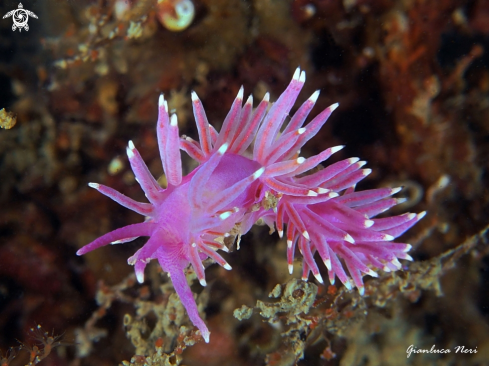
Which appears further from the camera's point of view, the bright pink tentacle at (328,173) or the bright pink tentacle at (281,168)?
the bright pink tentacle at (328,173)

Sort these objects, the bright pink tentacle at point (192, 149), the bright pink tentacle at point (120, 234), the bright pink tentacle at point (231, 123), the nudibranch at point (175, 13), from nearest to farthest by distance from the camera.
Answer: the bright pink tentacle at point (120, 234), the bright pink tentacle at point (231, 123), the bright pink tentacle at point (192, 149), the nudibranch at point (175, 13)

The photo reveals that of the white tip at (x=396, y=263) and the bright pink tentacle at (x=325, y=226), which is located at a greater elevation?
the bright pink tentacle at (x=325, y=226)

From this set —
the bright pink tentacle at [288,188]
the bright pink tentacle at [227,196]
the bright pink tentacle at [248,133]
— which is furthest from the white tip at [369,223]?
the bright pink tentacle at [248,133]

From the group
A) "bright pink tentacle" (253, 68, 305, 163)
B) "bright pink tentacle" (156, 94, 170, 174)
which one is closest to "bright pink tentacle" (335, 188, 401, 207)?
"bright pink tentacle" (253, 68, 305, 163)

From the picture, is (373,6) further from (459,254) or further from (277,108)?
(459,254)

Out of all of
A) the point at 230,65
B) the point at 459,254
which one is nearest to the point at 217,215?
the point at 230,65

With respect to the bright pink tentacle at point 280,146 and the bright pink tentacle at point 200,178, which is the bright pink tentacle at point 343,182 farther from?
the bright pink tentacle at point 200,178

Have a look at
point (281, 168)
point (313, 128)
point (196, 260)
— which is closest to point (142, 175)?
point (196, 260)

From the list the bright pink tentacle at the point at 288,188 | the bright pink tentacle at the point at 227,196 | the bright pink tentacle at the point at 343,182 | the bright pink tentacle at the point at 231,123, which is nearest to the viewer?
the bright pink tentacle at the point at 227,196
